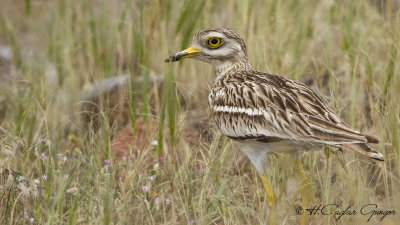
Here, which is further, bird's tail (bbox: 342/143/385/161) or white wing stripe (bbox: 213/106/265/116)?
white wing stripe (bbox: 213/106/265/116)

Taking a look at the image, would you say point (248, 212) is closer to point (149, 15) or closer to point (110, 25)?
point (149, 15)

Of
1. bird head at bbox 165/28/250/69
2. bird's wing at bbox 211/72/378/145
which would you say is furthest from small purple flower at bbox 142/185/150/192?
bird head at bbox 165/28/250/69

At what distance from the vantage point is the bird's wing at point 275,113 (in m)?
2.87

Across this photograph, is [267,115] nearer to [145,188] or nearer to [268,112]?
[268,112]

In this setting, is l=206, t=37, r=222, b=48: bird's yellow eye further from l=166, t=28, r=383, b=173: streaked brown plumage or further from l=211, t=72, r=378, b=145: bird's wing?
l=211, t=72, r=378, b=145: bird's wing

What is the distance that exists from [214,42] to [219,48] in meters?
0.04

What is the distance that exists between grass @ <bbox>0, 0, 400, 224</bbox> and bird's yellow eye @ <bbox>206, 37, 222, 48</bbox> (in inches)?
8.9

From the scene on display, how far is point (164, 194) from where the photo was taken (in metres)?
3.40

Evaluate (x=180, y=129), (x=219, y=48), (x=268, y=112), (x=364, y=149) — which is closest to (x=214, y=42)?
(x=219, y=48)

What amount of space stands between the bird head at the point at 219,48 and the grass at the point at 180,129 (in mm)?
141

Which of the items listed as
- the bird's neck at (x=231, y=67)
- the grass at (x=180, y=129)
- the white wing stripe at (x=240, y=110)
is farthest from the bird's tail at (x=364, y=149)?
the bird's neck at (x=231, y=67)

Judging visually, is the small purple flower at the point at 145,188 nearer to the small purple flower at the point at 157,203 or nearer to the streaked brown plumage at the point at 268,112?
the small purple flower at the point at 157,203

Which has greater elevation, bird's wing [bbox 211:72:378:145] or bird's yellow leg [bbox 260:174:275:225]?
bird's wing [bbox 211:72:378:145]

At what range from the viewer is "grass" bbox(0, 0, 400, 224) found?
10.0 feet
